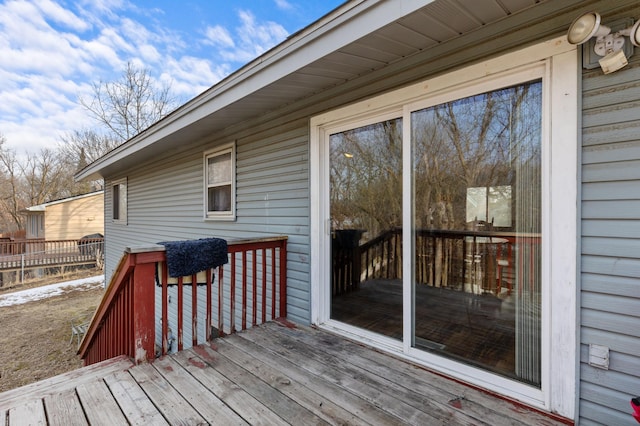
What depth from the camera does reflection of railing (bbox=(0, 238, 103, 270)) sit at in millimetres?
11461

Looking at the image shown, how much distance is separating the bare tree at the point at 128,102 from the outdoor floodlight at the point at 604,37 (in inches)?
693

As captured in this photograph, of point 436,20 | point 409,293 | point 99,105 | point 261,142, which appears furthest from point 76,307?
point 99,105

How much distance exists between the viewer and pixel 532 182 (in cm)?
172

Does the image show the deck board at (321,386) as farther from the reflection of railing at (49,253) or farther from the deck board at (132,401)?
the reflection of railing at (49,253)

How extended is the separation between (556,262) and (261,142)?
3.07 m

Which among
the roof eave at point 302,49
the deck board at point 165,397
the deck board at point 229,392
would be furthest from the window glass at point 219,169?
the deck board at point 165,397

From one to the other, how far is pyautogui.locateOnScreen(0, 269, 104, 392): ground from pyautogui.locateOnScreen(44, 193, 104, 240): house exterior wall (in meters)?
8.35

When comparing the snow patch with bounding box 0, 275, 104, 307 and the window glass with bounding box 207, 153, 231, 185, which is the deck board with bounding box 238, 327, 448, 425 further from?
the snow patch with bounding box 0, 275, 104, 307

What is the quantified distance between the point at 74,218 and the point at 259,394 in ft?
64.4

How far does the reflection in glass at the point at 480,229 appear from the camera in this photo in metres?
1.74

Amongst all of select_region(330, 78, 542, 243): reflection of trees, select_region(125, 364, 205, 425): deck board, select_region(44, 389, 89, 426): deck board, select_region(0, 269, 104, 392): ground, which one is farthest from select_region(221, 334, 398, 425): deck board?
select_region(0, 269, 104, 392): ground

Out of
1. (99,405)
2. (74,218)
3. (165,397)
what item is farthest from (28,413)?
(74,218)

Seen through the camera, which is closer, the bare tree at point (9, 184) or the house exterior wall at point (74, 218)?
the house exterior wall at point (74, 218)

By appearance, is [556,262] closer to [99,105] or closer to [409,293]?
[409,293]
